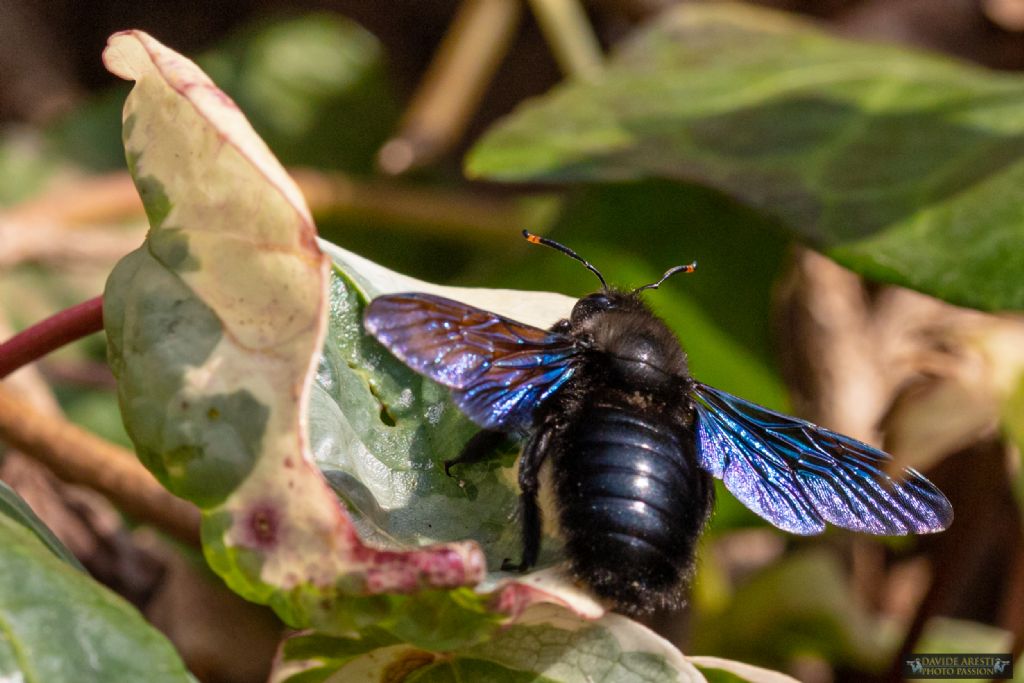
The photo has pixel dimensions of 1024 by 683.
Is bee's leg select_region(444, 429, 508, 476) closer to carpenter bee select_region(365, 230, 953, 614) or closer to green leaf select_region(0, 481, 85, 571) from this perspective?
carpenter bee select_region(365, 230, 953, 614)

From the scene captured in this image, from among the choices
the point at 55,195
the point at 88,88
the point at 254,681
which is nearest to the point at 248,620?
the point at 254,681

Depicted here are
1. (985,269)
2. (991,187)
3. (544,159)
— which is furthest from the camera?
(544,159)

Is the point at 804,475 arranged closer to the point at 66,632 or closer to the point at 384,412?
the point at 384,412

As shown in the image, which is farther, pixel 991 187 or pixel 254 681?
pixel 254 681

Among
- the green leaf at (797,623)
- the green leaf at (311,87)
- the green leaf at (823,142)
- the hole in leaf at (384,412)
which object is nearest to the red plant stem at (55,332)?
the hole in leaf at (384,412)

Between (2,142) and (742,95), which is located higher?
(742,95)

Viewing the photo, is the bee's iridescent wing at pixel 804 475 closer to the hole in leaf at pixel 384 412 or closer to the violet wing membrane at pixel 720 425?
the violet wing membrane at pixel 720 425

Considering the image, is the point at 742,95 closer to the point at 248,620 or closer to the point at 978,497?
the point at 978,497

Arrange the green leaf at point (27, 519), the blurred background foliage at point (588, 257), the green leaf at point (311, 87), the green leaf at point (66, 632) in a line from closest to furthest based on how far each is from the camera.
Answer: the green leaf at point (66, 632) < the green leaf at point (27, 519) < the blurred background foliage at point (588, 257) < the green leaf at point (311, 87)
